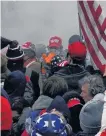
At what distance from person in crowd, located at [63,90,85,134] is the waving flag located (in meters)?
0.89

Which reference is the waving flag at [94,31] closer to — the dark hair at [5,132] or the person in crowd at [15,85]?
the person in crowd at [15,85]

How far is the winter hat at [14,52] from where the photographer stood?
17.9 feet

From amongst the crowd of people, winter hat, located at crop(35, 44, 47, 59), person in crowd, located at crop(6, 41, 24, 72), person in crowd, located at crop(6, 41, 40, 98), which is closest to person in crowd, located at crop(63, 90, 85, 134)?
the crowd of people

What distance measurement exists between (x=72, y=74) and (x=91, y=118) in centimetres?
145

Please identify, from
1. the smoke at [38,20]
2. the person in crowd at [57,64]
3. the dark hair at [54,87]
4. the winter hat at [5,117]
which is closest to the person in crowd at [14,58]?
the person in crowd at [57,64]

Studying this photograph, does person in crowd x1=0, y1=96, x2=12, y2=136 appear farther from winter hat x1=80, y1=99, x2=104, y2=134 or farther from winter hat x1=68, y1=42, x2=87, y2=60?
winter hat x1=68, y1=42, x2=87, y2=60

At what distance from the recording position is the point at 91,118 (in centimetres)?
357

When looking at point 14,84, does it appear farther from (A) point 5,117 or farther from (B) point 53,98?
(A) point 5,117

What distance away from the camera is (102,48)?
204 inches

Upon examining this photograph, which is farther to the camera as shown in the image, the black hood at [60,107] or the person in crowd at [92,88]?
the person in crowd at [92,88]

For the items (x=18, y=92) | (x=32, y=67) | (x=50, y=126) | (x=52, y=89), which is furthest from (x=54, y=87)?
(x=32, y=67)

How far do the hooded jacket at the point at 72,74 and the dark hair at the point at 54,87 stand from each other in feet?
1.69

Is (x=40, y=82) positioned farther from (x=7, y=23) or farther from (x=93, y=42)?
(x=7, y=23)

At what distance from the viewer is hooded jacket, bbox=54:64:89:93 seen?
4.94 meters
